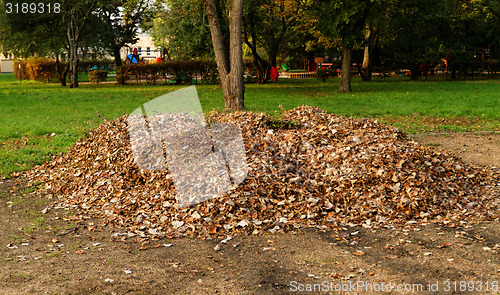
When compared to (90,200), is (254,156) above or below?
above

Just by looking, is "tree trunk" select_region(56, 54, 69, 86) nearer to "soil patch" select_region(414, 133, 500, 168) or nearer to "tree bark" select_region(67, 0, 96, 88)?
"tree bark" select_region(67, 0, 96, 88)

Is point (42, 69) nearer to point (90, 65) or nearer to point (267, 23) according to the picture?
point (90, 65)

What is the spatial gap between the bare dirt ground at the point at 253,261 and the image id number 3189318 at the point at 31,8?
22.6 m

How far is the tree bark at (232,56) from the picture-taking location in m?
12.9

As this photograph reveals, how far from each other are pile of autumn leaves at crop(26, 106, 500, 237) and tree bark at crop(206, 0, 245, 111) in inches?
229

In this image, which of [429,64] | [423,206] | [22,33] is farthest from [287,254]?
[429,64]

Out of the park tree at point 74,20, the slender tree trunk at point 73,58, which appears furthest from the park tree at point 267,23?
the slender tree trunk at point 73,58

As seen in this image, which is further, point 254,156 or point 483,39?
point 483,39

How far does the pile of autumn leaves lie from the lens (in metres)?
5.28

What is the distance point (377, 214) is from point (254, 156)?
5.74 feet

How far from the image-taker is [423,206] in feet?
18.0

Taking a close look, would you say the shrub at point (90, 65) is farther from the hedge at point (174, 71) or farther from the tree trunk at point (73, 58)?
the tree trunk at point (73, 58)

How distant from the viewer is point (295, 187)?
18.9ft

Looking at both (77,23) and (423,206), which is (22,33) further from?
(423,206)
